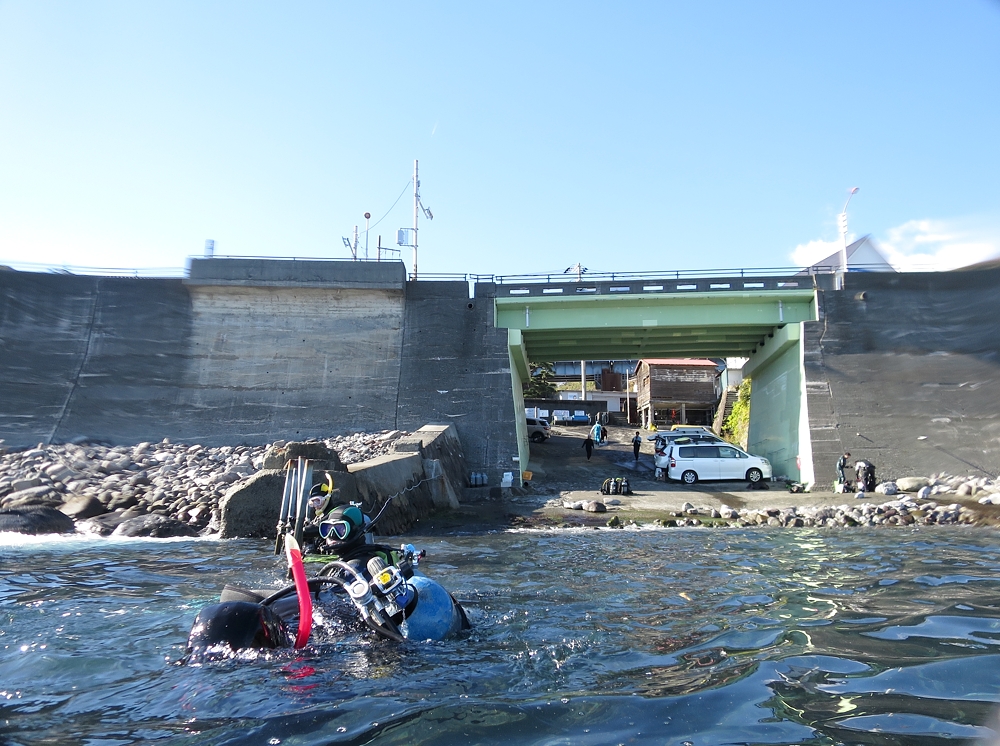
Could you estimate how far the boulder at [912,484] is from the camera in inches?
681

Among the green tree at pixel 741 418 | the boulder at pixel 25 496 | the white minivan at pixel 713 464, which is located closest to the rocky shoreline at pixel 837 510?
the white minivan at pixel 713 464

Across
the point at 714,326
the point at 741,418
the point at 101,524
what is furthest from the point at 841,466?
the point at 101,524

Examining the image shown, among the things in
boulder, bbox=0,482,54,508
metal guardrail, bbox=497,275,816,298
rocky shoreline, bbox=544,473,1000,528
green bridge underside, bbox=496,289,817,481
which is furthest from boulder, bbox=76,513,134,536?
metal guardrail, bbox=497,275,816,298

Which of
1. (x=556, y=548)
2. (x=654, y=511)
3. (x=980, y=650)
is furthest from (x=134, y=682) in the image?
(x=654, y=511)

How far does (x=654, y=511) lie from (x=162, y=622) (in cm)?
1179

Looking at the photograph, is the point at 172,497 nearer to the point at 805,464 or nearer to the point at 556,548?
the point at 556,548

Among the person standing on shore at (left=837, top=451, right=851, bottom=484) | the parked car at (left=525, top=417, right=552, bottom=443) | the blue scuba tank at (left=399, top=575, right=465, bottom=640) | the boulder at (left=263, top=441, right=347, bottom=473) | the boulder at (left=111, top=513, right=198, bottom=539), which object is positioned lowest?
the boulder at (left=111, top=513, right=198, bottom=539)

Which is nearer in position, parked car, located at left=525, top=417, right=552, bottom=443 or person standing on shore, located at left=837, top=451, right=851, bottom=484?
person standing on shore, located at left=837, top=451, right=851, bottom=484

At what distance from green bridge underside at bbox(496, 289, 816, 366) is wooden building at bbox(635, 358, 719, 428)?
2092 cm

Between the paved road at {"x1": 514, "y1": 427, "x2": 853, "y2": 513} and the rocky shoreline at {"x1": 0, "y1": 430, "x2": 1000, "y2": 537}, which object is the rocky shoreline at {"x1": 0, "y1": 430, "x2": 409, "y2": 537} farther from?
the paved road at {"x1": 514, "y1": 427, "x2": 853, "y2": 513}

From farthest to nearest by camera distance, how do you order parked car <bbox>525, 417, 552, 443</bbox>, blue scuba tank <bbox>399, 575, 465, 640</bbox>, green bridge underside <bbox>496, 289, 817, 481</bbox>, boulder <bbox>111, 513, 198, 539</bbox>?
parked car <bbox>525, 417, 552, 443</bbox> < green bridge underside <bbox>496, 289, 817, 481</bbox> < boulder <bbox>111, 513, 198, 539</bbox> < blue scuba tank <bbox>399, 575, 465, 640</bbox>

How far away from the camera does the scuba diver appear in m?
4.25

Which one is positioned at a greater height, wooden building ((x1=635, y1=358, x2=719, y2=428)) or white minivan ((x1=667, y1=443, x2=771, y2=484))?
wooden building ((x1=635, y1=358, x2=719, y2=428))

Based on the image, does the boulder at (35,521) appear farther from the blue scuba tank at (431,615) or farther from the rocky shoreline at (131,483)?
the blue scuba tank at (431,615)
